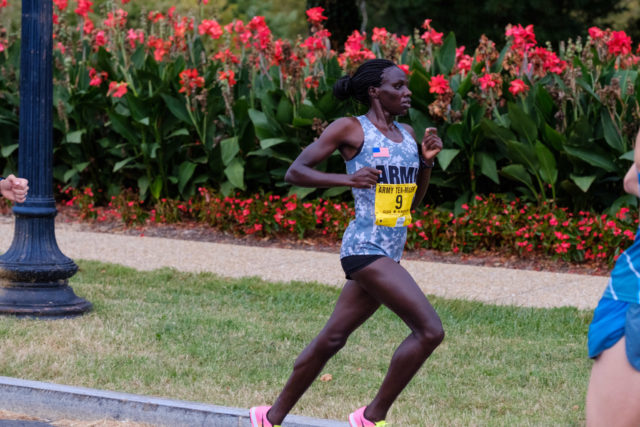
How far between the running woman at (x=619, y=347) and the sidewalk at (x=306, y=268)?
193 inches

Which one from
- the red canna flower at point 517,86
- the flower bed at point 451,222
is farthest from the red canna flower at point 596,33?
the flower bed at point 451,222

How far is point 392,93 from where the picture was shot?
14.8 ft

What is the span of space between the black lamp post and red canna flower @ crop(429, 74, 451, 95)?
4.46 meters

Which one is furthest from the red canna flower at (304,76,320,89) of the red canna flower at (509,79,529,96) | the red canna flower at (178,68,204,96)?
the red canna flower at (509,79,529,96)

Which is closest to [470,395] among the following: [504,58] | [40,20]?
[40,20]

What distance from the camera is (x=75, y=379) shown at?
18.3 ft

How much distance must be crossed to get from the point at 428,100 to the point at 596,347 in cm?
807

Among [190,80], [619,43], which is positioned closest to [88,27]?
[190,80]

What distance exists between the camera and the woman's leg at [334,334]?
14.5 ft

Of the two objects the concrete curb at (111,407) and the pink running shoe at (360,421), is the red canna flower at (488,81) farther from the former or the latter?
the pink running shoe at (360,421)

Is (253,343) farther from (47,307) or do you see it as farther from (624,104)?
(624,104)

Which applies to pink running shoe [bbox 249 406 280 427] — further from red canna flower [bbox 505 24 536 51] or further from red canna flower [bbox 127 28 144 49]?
red canna flower [bbox 127 28 144 49]

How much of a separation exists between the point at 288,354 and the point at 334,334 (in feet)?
6.07

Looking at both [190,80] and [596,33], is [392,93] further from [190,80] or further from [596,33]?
[190,80]
